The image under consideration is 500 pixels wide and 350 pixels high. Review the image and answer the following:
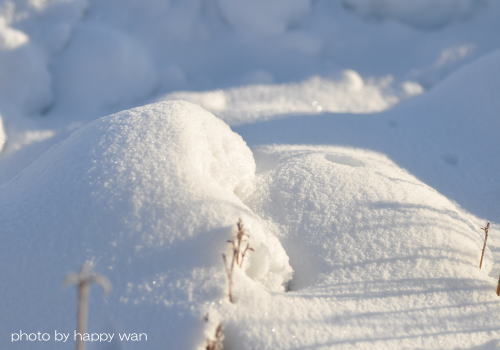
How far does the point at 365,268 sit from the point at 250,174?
0.75 m

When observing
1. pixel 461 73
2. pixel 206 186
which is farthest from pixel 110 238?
pixel 461 73

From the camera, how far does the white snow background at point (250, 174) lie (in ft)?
5.75

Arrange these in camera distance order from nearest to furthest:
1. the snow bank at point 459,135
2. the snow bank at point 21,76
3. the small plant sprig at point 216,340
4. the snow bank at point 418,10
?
the small plant sprig at point 216,340 → the snow bank at point 459,135 → the snow bank at point 21,76 → the snow bank at point 418,10

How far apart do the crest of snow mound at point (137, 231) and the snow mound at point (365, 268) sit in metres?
0.16

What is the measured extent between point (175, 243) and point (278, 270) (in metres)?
0.45

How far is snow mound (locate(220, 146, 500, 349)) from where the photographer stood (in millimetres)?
1698

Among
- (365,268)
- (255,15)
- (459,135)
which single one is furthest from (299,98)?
(365,268)

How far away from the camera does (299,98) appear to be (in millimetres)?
3449

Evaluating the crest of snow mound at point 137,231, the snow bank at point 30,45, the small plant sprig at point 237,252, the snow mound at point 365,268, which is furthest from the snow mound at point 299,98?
the small plant sprig at point 237,252

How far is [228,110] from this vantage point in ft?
10.7

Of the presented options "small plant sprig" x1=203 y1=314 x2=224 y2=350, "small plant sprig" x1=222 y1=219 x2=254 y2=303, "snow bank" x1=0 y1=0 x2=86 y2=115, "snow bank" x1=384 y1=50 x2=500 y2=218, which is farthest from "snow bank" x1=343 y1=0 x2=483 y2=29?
"small plant sprig" x1=203 y1=314 x2=224 y2=350

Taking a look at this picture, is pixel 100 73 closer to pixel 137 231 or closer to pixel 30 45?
pixel 30 45

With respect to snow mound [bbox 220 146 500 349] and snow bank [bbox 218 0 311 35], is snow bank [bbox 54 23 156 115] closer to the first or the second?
snow bank [bbox 218 0 311 35]

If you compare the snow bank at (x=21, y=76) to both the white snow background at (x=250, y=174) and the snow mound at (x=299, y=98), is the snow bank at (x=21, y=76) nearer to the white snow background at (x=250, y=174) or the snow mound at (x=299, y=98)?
the white snow background at (x=250, y=174)
